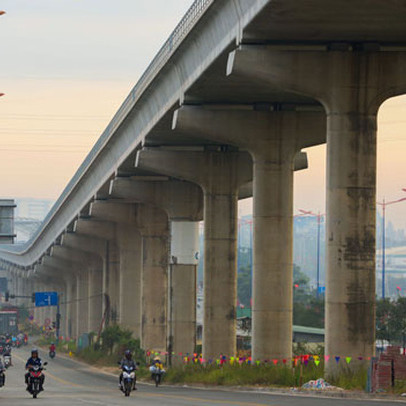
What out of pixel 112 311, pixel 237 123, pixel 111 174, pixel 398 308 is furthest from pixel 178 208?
pixel 398 308

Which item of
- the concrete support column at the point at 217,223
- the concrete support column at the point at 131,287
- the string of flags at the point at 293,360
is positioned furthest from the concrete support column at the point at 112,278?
the concrete support column at the point at 217,223

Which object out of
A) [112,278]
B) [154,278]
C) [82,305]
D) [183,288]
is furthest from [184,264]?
[82,305]

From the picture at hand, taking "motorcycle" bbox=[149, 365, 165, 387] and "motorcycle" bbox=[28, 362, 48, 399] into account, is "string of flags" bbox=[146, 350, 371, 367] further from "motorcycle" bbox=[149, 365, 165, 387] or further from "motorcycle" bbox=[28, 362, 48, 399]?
"motorcycle" bbox=[28, 362, 48, 399]

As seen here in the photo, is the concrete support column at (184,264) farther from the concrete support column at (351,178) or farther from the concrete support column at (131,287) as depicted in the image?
the concrete support column at (351,178)

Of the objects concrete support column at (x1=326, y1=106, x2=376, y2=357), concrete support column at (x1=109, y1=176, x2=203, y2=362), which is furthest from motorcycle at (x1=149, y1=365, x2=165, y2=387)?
concrete support column at (x1=109, y1=176, x2=203, y2=362)

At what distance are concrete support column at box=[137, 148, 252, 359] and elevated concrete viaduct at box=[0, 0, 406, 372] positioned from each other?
2.3 inches

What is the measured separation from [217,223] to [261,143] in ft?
36.1

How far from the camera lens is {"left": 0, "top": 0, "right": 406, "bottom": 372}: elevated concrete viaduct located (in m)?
35.1

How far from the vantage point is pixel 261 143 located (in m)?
47.4

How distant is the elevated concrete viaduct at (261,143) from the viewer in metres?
35.1

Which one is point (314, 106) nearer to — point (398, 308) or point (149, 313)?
point (149, 313)

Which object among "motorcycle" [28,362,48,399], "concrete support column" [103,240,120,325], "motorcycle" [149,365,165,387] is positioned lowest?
"motorcycle" [149,365,165,387]

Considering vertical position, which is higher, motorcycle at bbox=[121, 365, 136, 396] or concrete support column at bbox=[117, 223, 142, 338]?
concrete support column at bbox=[117, 223, 142, 338]

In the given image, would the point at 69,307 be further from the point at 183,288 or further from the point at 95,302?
the point at 183,288
